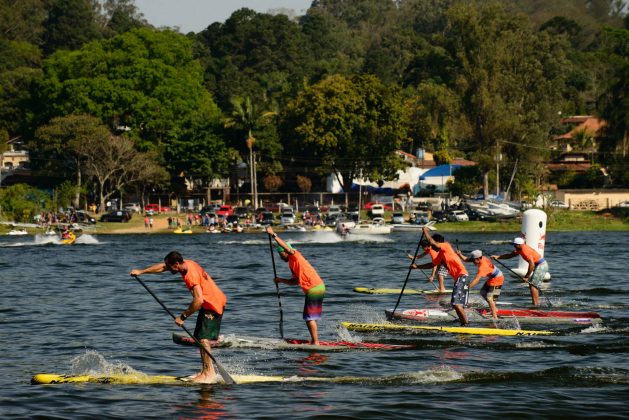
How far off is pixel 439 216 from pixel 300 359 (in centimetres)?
7630

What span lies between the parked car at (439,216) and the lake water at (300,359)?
4897cm

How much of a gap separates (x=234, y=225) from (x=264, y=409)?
79.1 meters

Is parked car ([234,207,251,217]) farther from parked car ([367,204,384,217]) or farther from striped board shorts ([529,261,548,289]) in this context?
striped board shorts ([529,261,548,289])

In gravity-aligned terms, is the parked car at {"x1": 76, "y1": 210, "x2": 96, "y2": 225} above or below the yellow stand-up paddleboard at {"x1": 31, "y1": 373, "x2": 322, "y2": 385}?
above

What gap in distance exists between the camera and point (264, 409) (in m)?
19.1

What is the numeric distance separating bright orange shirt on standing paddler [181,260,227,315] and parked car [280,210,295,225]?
77581 mm

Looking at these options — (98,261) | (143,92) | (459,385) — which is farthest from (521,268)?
(143,92)

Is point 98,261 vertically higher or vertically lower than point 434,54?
lower

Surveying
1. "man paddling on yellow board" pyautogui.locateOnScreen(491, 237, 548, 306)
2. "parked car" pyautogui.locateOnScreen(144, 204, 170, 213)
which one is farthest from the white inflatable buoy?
"parked car" pyautogui.locateOnScreen(144, 204, 170, 213)

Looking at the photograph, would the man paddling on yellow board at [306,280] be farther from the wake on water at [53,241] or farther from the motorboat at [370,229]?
the motorboat at [370,229]

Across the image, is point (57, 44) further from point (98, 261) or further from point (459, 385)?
point (459, 385)

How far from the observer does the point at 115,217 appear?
100 metres

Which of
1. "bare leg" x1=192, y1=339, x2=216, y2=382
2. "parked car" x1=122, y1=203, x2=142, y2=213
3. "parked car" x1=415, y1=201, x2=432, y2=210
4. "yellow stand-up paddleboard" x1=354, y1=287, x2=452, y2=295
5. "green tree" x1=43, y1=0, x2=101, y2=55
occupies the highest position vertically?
"green tree" x1=43, y1=0, x2=101, y2=55

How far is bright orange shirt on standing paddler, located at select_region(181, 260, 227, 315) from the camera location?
63.6ft
